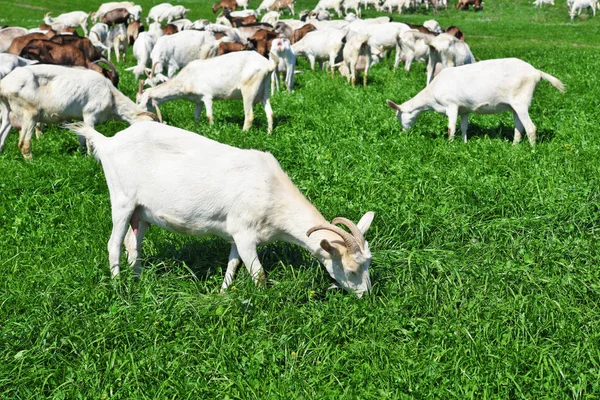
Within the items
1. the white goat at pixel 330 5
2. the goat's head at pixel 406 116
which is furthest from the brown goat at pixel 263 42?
the white goat at pixel 330 5

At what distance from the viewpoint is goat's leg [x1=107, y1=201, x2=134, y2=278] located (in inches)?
228

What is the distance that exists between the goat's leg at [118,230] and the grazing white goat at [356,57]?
1080 centimetres

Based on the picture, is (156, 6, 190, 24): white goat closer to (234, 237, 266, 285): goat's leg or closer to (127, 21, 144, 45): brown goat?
(127, 21, 144, 45): brown goat

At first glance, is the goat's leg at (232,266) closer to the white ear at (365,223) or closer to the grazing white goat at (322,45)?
the white ear at (365,223)

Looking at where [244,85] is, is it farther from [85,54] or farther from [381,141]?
[85,54]

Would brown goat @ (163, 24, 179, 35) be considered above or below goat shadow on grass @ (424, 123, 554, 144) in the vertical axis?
below

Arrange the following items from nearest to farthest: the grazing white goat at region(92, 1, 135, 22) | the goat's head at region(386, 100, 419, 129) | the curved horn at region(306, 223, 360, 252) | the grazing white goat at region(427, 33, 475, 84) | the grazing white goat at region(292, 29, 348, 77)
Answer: the curved horn at region(306, 223, 360, 252) → the goat's head at region(386, 100, 419, 129) → the grazing white goat at region(427, 33, 475, 84) → the grazing white goat at region(292, 29, 348, 77) → the grazing white goat at region(92, 1, 135, 22)

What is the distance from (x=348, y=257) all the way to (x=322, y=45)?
14161mm

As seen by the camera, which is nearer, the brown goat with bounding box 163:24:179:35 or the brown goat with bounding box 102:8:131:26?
the brown goat with bounding box 163:24:179:35

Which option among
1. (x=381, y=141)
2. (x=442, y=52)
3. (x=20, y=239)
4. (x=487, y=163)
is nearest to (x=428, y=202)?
(x=487, y=163)

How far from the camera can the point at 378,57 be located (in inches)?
801

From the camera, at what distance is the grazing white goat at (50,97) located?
9.59m

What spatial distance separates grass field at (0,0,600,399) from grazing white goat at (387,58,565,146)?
2.49 ft

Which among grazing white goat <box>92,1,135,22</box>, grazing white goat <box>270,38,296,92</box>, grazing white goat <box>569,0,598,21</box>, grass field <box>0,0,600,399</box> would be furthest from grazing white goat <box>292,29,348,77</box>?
grazing white goat <box>569,0,598,21</box>
